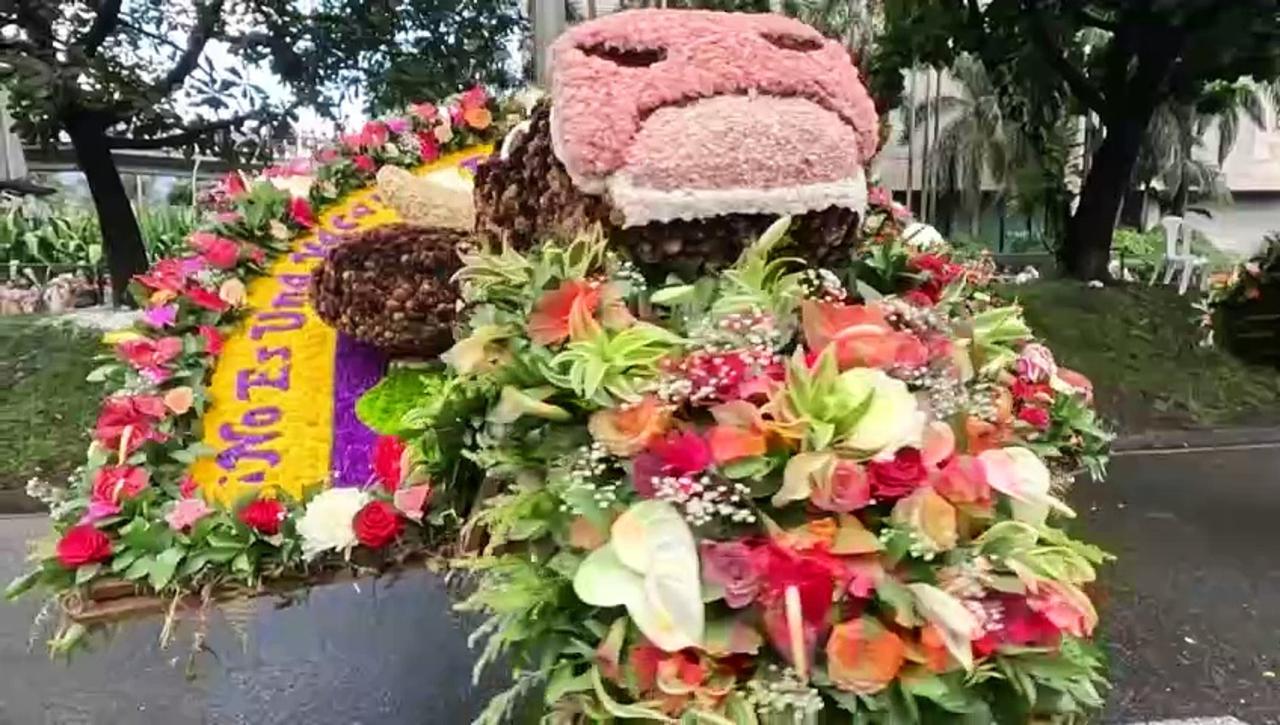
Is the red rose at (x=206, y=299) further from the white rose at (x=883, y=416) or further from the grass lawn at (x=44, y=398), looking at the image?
the grass lawn at (x=44, y=398)

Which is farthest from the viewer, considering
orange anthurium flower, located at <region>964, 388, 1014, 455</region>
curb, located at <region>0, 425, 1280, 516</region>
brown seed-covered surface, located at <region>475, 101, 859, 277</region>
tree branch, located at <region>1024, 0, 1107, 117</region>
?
tree branch, located at <region>1024, 0, 1107, 117</region>

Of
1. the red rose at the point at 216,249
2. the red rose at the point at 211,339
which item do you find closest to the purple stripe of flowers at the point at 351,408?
the red rose at the point at 211,339

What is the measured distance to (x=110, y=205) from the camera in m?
7.38

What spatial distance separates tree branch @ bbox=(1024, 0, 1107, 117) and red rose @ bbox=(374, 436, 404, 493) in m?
7.12

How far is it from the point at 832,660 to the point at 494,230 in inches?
47.3

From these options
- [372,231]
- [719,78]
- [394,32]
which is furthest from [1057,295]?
[719,78]

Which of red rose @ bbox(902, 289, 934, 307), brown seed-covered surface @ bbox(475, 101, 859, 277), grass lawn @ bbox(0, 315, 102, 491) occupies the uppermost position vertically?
brown seed-covered surface @ bbox(475, 101, 859, 277)

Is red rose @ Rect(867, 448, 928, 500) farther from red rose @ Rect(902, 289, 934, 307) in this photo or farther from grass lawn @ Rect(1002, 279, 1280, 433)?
grass lawn @ Rect(1002, 279, 1280, 433)

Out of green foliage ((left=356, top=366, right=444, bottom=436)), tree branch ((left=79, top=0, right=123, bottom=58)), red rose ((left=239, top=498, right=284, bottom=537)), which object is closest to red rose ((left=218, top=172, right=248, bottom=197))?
green foliage ((left=356, top=366, right=444, bottom=436))

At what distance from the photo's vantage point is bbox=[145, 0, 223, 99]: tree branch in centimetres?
682

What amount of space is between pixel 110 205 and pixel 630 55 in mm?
6650

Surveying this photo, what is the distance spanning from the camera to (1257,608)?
4.27 meters

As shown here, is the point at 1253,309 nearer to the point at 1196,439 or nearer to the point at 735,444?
the point at 1196,439

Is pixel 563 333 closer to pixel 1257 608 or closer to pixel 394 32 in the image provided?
pixel 1257 608
